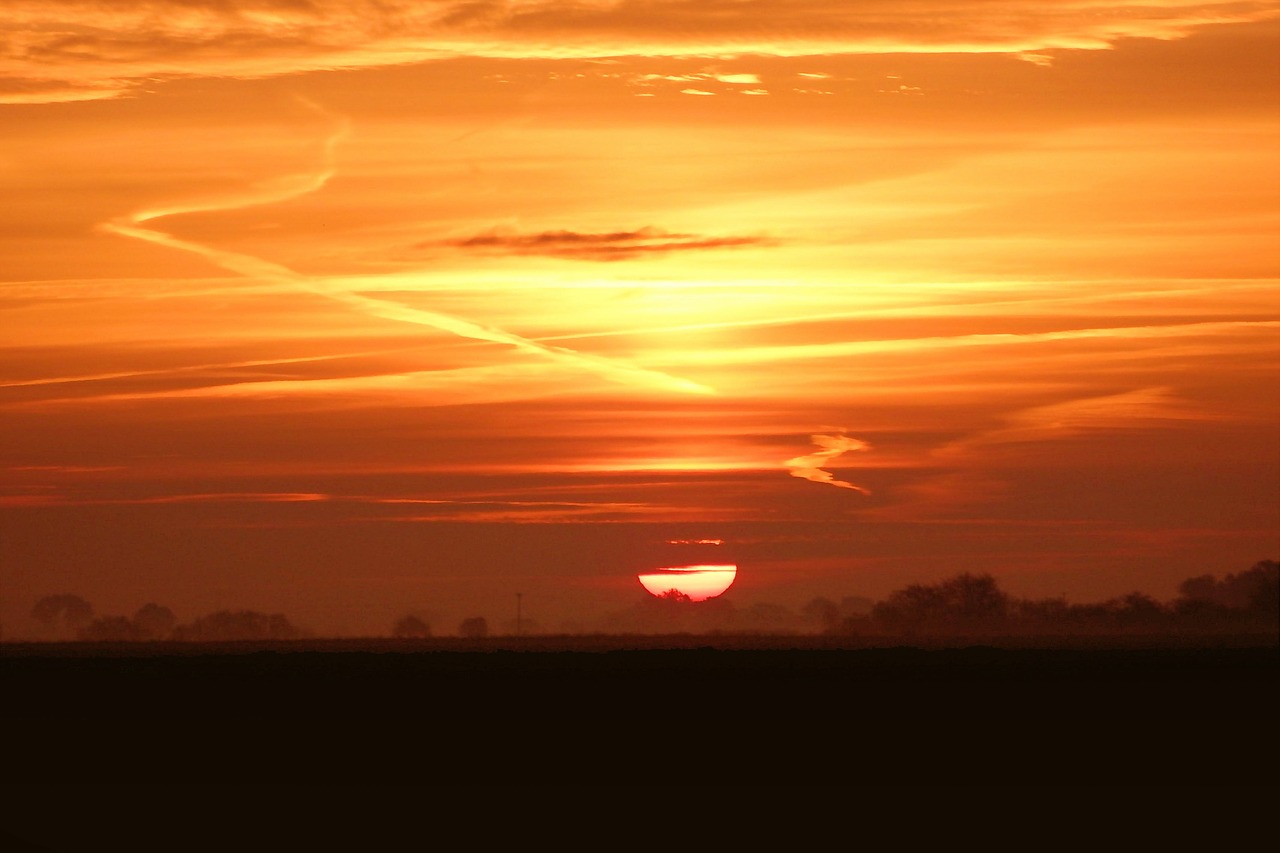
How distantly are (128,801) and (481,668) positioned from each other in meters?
38.4

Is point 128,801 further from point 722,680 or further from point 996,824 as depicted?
point 722,680

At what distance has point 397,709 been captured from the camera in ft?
198

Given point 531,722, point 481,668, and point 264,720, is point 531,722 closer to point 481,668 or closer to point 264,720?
point 264,720

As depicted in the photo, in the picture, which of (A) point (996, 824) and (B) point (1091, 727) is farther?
(B) point (1091, 727)

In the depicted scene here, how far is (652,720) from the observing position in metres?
56.8

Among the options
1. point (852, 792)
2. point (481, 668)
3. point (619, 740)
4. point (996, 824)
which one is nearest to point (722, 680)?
point (481, 668)

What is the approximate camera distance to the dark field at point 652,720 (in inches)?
1850

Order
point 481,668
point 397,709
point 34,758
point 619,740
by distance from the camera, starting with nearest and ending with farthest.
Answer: point 34,758 < point 619,740 < point 397,709 < point 481,668

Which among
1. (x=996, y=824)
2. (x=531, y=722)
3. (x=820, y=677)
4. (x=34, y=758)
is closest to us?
(x=996, y=824)

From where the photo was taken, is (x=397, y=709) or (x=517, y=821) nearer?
(x=517, y=821)

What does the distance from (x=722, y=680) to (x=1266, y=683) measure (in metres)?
21.7

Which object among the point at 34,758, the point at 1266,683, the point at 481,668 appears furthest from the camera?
the point at 481,668

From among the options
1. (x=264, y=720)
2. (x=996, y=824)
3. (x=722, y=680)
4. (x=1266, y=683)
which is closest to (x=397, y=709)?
(x=264, y=720)

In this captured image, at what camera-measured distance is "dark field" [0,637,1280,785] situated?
4700 centimetres
